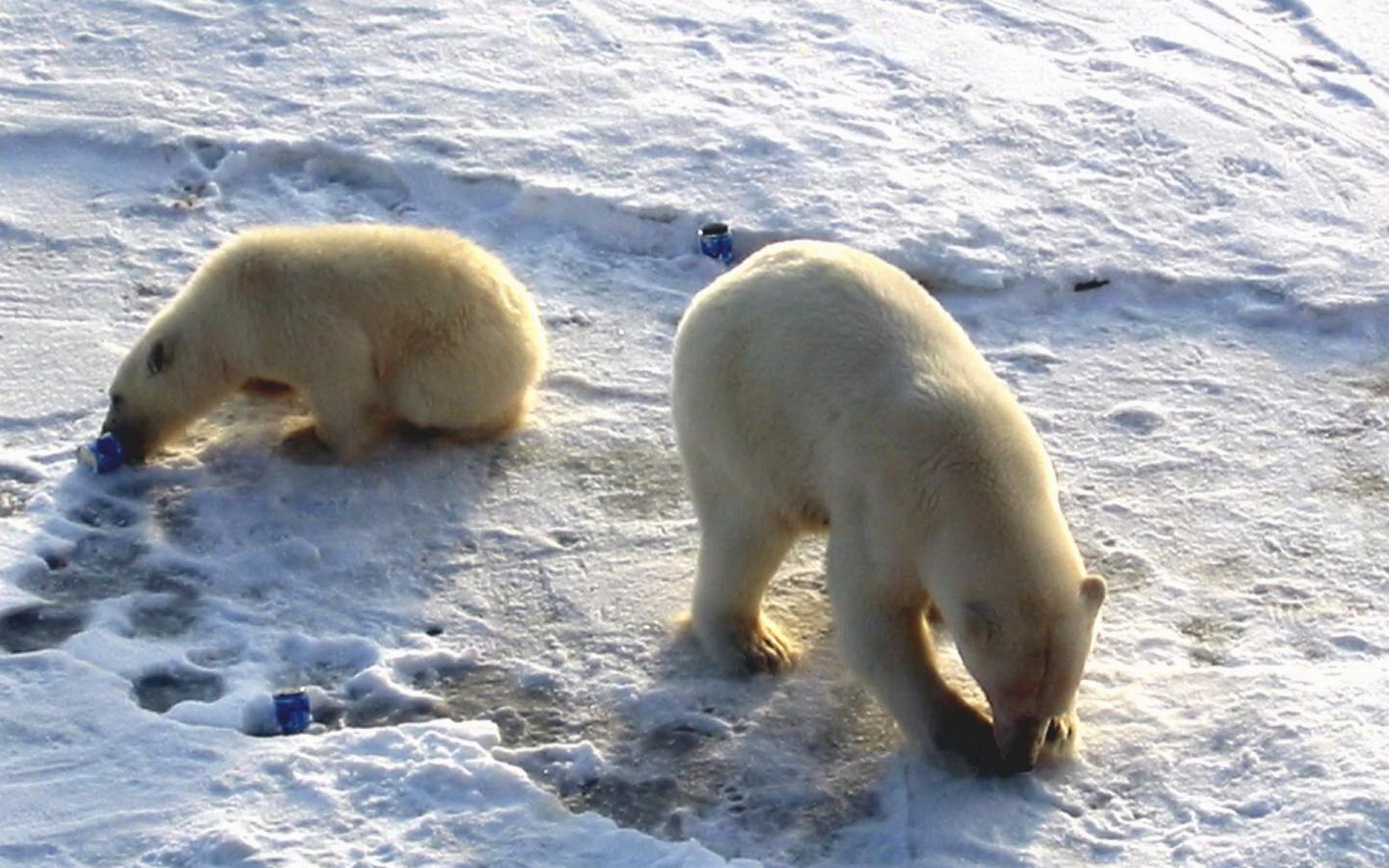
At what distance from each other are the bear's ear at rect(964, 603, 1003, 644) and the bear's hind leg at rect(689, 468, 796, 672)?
2.98 ft

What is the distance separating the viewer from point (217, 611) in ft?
19.9

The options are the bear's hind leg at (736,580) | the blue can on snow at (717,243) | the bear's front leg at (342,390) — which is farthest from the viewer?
the blue can on snow at (717,243)

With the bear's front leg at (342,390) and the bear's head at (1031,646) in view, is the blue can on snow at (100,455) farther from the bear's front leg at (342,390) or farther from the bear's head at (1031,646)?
the bear's head at (1031,646)

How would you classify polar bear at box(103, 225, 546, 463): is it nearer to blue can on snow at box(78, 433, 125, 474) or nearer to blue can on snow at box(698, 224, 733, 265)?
blue can on snow at box(78, 433, 125, 474)

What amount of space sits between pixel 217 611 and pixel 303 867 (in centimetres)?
133

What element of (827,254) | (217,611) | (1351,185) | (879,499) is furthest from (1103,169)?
(217,611)

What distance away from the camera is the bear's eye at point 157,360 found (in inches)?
274

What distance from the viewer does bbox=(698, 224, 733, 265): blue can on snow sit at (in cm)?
827

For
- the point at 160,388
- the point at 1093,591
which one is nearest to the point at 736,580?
the point at 1093,591

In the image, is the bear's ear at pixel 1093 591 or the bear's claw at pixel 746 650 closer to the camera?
the bear's ear at pixel 1093 591

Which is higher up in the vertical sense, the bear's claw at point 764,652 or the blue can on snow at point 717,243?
the blue can on snow at point 717,243

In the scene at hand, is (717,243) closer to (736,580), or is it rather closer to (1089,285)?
(1089,285)


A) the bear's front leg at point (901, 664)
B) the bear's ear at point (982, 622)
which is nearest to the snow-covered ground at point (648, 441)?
the bear's front leg at point (901, 664)

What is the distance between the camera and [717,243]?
27.1 feet
